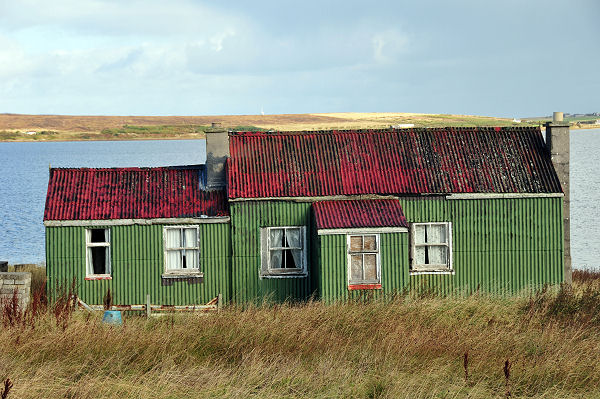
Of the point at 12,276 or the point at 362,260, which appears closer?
the point at 12,276

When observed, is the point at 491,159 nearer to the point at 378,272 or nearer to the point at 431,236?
the point at 431,236

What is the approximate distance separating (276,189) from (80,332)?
8.59 m

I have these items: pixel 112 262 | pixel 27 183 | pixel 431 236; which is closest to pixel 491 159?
pixel 431 236

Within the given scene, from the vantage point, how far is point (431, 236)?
2145 centimetres

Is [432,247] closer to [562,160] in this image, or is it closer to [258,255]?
[562,160]

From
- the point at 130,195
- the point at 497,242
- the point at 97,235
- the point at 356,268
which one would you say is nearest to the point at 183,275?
the point at 97,235

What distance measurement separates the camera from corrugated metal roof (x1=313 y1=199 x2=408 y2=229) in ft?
66.0

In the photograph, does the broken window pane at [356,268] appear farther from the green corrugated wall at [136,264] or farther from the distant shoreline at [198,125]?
the distant shoreline at [198,125]

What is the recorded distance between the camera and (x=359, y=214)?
20578 millimetres

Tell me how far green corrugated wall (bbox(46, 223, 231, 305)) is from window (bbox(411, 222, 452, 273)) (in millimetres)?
4911

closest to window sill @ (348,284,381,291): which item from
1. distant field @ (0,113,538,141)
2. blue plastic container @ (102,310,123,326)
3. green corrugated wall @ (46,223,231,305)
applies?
green corrugated wall @ (46,223,231,305)

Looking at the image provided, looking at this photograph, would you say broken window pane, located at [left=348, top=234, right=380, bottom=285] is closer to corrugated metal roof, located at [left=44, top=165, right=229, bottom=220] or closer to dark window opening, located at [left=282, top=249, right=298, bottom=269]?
dark window opening, located at [left=282, top=249, right=298, bottom=269]

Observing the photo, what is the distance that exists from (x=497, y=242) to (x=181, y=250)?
8.32 metres

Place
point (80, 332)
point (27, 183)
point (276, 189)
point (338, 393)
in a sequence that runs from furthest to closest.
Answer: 1. point (27, 183)
2. point (276, 189)
3. point (80, 332)
4. point (338, 393)
